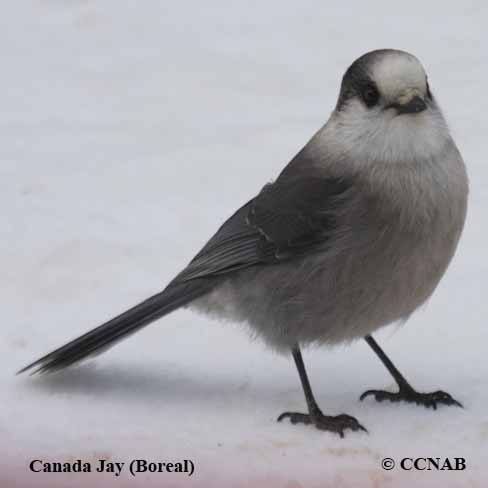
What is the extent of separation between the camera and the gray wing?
5.38 metres

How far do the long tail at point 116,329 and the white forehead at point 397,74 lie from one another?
1.18 metres

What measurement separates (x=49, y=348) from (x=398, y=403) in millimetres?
1582

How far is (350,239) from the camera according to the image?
5.26 metres

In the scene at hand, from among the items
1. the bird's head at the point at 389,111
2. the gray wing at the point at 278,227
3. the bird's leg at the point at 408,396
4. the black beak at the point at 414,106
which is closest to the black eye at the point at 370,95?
the bird's head at the point at 389,111

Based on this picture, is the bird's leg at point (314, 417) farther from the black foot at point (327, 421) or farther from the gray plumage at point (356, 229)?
the gray plumage at point (356, 229)

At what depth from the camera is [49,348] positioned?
603 cm

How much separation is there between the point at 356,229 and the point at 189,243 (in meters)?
1.99

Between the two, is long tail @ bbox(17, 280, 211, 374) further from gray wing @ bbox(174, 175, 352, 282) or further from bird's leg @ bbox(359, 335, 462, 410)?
bird's leg @ bbox(359, 335, 462, 410)

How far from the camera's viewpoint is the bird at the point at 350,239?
519cm

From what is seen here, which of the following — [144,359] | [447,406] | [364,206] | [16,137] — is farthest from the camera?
[16,137]

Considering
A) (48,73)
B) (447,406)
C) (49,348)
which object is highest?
(48,73)

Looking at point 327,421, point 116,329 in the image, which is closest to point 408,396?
point 327,421

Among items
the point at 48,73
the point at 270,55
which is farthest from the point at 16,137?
the point at 270,55

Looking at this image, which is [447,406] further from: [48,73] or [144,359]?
[48,73]
